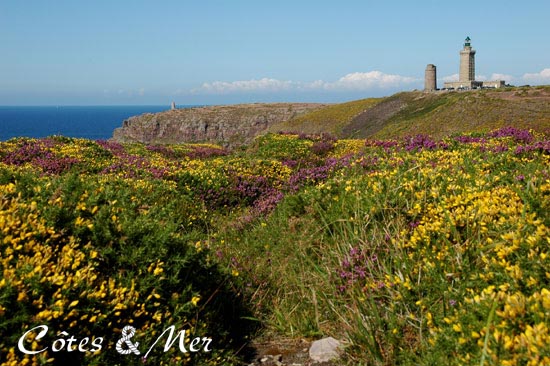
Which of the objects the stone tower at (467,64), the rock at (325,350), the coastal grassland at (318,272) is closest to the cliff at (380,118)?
the stone tower at (467,64)

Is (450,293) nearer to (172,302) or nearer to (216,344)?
(216,344)

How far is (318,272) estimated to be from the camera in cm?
661

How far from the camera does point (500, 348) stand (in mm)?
3717

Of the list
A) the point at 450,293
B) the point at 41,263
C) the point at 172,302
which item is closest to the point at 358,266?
the point at 450,293

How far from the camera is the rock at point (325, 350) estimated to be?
5.13 m

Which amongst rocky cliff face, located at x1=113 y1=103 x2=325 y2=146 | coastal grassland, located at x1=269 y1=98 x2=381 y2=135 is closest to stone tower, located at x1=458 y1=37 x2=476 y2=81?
coastal grassland, located at x1=269 y1=98 x2=381 y2=135

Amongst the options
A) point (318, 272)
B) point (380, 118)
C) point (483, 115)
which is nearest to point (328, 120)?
point (380, 118)

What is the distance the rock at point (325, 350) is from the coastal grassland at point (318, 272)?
0.48ft

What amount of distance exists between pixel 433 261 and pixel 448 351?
4.63ft

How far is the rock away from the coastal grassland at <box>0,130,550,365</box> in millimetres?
148

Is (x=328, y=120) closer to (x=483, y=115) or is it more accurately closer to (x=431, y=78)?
(x=431, y=78)

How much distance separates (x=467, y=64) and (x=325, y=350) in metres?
93.8

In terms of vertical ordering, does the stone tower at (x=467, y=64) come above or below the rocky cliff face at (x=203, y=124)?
above

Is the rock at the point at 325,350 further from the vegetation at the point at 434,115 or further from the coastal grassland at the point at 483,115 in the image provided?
the coastal grassland at the point at 483,115
